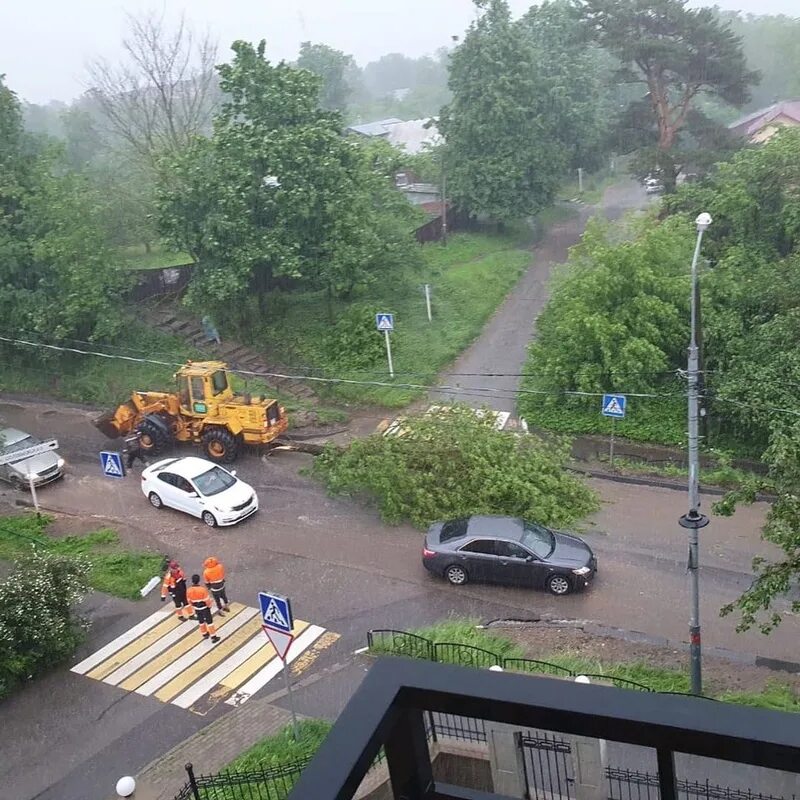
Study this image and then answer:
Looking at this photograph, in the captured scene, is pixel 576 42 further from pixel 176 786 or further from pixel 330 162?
pixel 176 786

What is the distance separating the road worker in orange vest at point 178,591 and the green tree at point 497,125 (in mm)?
26230

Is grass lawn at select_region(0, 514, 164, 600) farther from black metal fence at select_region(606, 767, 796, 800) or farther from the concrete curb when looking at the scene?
black metal fence at select_region(606, 767, 796, 800)

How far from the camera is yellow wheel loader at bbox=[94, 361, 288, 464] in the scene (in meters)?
21.1

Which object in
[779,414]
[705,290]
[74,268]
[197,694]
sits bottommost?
[197,694]

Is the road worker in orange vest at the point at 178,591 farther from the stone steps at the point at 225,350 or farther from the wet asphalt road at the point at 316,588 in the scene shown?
the stone steps at the point at 225,350

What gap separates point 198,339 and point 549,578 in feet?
59.2

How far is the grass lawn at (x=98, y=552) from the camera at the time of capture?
1642cm

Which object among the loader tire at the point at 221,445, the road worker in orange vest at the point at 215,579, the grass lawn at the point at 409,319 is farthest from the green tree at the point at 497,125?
the road worker in orange vest at the point at 215,579

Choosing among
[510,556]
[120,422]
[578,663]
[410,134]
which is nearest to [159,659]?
Result: [510,556]

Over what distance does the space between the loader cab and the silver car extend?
3.52 metres

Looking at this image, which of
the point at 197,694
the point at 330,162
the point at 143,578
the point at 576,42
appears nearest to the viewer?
the point at 197,694

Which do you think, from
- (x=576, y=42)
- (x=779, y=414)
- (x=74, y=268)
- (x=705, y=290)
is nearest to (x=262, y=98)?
(x=74, y=268)

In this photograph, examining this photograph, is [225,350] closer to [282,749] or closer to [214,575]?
[214,575]

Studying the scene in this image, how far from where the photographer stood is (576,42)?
3941 centimetres
